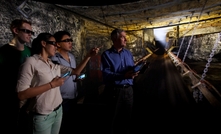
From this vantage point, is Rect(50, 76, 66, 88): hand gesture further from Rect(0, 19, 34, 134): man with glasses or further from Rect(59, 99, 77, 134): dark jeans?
Rect(59, 99, 77, 134): dark jeans

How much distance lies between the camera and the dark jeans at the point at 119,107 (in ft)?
8.21

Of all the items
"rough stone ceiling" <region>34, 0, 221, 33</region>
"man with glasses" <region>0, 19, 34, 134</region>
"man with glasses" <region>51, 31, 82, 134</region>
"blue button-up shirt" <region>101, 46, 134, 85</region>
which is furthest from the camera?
"rough stone ceiling" <region>34, 0, 221, 33</region>

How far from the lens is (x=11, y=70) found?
2.04 metres

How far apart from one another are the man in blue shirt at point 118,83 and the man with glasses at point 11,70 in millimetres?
1542

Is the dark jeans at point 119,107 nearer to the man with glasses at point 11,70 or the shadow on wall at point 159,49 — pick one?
the man with glasses at point 11,70

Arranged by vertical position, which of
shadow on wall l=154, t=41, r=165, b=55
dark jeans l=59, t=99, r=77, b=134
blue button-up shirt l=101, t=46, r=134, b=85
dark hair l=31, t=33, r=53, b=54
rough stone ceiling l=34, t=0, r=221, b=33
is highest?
rough stone ceiling l=34, t=0, r=221, b=33

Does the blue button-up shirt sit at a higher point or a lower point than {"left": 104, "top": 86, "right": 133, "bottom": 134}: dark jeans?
higher

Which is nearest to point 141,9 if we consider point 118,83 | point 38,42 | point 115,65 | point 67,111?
point 115,65

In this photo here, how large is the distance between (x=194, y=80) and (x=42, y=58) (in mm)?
5850

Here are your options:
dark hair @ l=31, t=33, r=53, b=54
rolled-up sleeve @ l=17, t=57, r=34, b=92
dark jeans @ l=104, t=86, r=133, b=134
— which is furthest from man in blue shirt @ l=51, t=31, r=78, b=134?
rolled-up sleeve @ l=17, t=57, r=34, b=92

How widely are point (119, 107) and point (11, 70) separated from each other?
2.04m

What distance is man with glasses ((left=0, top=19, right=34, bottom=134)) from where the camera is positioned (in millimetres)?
1982

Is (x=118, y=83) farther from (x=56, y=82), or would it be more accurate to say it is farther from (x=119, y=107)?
(x=56, y=82)

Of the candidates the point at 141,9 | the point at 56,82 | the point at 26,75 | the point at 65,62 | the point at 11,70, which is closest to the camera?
the point at 26,75
